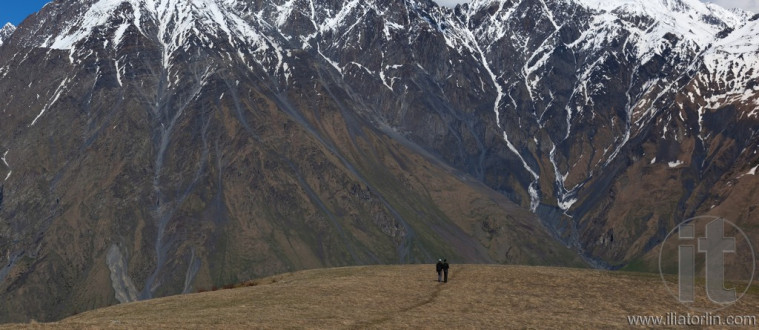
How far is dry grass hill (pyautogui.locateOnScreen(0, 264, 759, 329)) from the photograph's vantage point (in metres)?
53.5

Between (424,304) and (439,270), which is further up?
(439,270)

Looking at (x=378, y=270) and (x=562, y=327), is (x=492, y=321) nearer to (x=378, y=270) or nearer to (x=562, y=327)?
(x=562, y=327)

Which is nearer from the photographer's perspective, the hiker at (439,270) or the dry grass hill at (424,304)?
the dry grass hill at (424,304)

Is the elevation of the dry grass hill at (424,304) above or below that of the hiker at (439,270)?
below

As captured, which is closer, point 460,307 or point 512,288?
point 460,307

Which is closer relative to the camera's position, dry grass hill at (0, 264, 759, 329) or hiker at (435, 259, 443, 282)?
dry grass hill at (0, 264, 759, 329)

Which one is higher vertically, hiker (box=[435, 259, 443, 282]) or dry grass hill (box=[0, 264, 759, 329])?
hiker (box=[435, 259, 443, 282])

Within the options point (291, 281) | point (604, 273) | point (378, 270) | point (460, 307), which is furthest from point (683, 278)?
point (291, 281)

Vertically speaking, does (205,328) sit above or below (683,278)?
below

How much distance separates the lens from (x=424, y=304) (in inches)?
2416

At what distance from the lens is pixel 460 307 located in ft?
197

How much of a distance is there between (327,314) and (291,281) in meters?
25.8

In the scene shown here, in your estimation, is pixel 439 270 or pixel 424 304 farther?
pixel 439 270

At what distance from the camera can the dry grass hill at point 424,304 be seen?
53.5 meters
